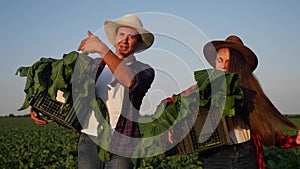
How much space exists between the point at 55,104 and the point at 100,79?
38 centimetres

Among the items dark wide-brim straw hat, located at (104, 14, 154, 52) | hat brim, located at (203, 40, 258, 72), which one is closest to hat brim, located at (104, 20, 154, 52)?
dark wide-brim straw hat, located at (104, 14, 154, 52)

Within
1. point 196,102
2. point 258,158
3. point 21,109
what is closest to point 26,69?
point 21,109

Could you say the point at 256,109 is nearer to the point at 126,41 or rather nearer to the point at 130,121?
the point at 130,121

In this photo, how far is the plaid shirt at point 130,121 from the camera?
3.22m

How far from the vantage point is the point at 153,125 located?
3244mm

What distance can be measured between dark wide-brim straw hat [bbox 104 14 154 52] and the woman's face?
491 millimetres

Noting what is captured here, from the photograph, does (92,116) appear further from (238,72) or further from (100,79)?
(238,72)

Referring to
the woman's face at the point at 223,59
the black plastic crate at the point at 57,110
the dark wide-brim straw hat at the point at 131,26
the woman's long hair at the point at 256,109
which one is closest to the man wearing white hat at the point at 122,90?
the dark wide-brim straw hat at the point at 131,26

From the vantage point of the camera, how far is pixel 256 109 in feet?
10.6

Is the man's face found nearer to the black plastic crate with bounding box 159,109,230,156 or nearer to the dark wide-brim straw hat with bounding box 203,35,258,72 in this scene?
the dark wide-brim straw hat with bounding box 203,35,258,72

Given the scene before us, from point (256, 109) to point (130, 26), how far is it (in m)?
1.04

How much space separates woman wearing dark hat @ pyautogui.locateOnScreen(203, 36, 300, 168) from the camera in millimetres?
3191

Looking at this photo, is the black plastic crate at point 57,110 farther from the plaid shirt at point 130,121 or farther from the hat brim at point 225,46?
the hat brim at point 225,46

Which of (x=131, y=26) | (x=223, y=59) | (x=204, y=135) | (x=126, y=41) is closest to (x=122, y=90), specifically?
(x=126, y=41)
